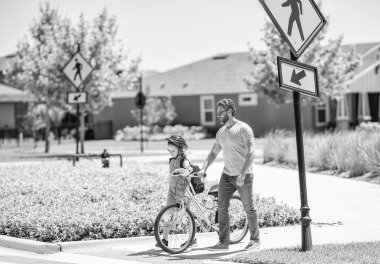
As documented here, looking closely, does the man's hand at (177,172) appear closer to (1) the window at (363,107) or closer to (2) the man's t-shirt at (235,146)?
(2) the man's t-shirt at (235,146)

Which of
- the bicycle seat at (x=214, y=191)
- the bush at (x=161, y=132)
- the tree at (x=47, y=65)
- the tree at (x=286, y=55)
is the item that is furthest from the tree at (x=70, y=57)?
the bicycle seat at (x=214, y=191)

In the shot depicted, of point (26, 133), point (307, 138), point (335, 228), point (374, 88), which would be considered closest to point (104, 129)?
point (26, 133)

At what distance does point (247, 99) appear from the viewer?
49.2m

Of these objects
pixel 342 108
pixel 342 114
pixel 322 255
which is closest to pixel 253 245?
pixel 322 255

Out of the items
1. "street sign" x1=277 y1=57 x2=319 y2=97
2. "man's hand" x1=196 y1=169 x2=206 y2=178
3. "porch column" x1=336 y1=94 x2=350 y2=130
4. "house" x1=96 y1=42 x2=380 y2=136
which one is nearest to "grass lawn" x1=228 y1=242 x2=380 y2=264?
"man's hand" x1=196 y1=169 x2=206 y2=178

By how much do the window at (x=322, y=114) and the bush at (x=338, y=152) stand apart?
23.7m

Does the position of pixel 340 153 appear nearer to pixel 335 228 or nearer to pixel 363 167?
pixel 363 167

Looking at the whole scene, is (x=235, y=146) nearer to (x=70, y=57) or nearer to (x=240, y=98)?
(x=70, y=57)

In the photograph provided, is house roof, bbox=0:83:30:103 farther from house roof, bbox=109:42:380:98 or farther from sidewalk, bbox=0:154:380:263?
sidewalk, bbox=0:154:380:263

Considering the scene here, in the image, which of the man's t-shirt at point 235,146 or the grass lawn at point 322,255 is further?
the man's t-shirt at point 235,146

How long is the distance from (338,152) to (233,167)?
12022mm

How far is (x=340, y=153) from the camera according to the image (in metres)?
20.9

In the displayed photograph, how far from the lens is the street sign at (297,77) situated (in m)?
8.85

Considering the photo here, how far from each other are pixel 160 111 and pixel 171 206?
41.0 metres
